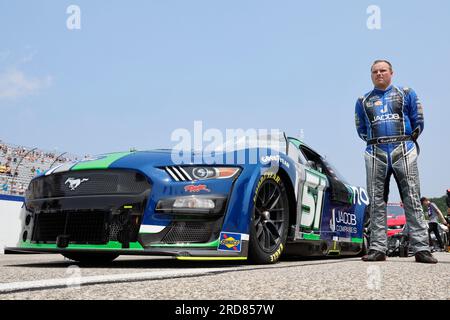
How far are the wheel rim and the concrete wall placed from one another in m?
7.45

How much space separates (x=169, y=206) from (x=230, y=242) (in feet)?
1.69

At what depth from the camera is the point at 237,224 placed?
12.4 ft

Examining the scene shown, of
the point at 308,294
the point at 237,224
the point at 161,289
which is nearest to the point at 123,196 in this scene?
the point at 237,224

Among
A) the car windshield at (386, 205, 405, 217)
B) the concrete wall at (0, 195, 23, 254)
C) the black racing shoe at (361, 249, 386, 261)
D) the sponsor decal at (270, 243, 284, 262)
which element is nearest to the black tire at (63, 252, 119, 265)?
the sponsor decal at (270, 243, 284, 262)

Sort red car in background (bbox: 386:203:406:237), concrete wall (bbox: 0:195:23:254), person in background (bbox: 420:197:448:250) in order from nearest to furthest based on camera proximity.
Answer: concrete wall (bbox: 0:195:23:254), person in background (bbox: 420:197:448:250), red car in background (bbox: 386:203:406:237)

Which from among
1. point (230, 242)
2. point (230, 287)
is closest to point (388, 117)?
point (230, 242)

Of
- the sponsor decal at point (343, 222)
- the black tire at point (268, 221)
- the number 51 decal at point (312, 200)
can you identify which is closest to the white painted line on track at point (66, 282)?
the black tire at point (268, 221)

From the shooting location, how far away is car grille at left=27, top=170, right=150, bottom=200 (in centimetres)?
374

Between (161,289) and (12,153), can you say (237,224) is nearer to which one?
(161,289)

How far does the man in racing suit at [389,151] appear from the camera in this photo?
15.5ft

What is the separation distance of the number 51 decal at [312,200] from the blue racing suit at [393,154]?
537 mm

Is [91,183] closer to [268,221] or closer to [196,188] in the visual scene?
[196,188]

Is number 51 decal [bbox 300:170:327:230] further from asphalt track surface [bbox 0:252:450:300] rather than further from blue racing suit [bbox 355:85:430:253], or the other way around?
asphalt track surface [bbox 0:252:450:300]

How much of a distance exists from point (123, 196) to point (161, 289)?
159cm
